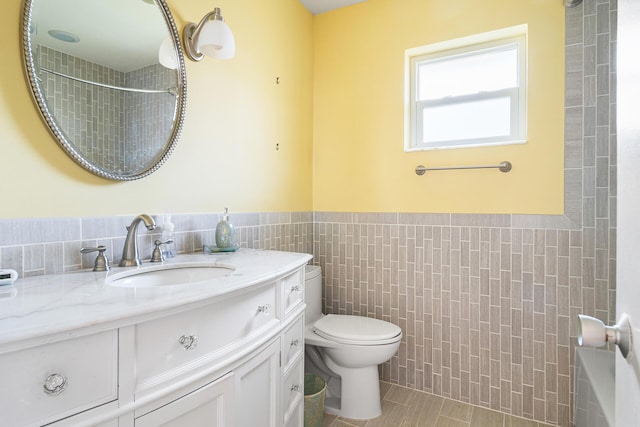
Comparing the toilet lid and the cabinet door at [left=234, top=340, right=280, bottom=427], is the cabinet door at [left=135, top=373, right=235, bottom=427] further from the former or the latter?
the toilet lid

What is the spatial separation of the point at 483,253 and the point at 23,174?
2119mm

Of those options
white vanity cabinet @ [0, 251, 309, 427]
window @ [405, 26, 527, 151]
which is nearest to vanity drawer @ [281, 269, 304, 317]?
white vanity cabinet @ [0, 251, 309, 427]

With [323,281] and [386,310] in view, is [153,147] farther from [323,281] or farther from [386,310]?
[386,310]

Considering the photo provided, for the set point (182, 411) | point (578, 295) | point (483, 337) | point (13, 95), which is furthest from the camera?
point (483, 337)

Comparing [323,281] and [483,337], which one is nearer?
[483,337]

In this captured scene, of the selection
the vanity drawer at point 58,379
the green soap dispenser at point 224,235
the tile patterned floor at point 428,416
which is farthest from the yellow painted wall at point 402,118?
the vanity drawer at point 58,379

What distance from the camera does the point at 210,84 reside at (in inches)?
63.0

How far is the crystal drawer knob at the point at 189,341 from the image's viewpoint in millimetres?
782

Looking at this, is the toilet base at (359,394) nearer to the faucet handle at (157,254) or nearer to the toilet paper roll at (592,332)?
the faucet handle at (157,254)

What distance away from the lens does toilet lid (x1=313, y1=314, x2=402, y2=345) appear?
1.77 metres

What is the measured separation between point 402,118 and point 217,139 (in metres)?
1.21

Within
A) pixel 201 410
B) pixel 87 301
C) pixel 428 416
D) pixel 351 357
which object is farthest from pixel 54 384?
pixel 428 416

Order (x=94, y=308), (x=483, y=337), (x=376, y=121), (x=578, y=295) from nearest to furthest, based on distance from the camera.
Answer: (x=94, y=308) < (x=578, y=295) < (x=483, y=337) < (x=376, y=121)

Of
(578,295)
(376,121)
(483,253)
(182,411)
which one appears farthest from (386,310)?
(182,411)
